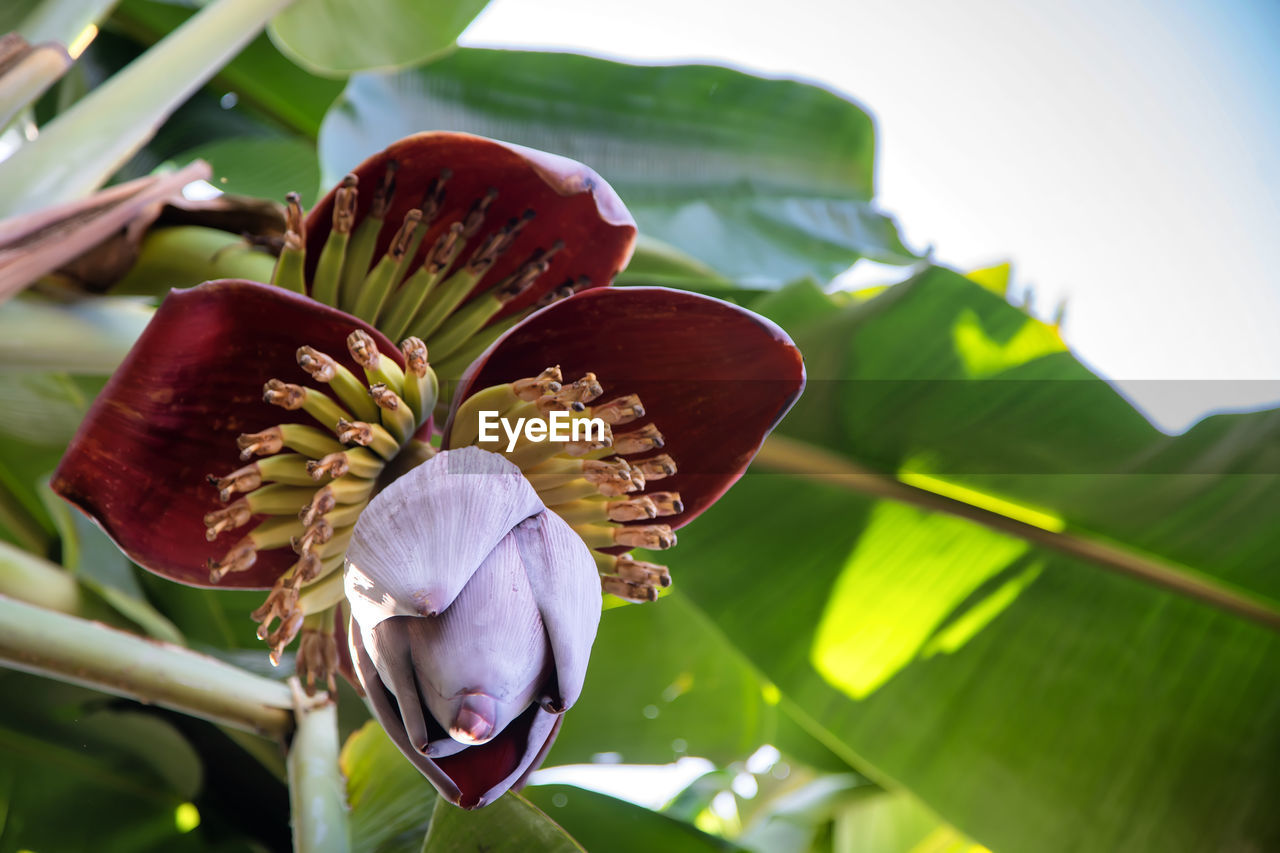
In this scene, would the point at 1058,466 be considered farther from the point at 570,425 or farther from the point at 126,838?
the point at 126,838

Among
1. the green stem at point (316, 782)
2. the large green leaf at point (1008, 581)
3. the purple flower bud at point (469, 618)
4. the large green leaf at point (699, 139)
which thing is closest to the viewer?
the purple flower bud at point (469, 618)

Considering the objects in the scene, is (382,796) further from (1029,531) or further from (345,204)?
(1029,531)

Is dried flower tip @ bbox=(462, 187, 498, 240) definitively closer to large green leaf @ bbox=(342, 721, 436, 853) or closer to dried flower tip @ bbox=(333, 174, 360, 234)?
dried flower tip @ bbox=(333, 174, 360, 234)

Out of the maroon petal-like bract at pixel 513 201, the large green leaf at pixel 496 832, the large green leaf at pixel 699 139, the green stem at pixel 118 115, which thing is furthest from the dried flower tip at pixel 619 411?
the large green leaf at pixel 699 139

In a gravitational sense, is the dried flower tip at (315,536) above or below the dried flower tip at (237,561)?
above

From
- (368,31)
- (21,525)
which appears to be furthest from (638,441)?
(21,525)

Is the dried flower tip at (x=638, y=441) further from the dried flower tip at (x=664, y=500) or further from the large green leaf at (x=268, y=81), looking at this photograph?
the large green leaf at (x=268, y=81)
